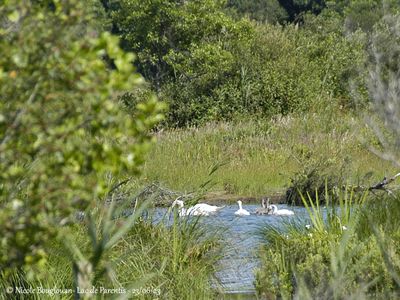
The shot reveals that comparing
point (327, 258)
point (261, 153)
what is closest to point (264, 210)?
point (261, 153)

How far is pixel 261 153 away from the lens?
20109mm

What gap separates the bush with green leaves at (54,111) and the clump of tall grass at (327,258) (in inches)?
106

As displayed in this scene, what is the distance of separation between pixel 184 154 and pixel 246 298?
1181 centimetres

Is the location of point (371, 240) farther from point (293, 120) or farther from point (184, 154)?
point (293, 120)

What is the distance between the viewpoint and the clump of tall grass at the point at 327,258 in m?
6.18

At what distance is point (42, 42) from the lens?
2.96 m

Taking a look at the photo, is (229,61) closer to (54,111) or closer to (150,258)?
(150,258)

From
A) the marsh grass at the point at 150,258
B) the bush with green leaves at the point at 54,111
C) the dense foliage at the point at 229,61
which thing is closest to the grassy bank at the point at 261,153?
the dense foliage at the point at 229,61

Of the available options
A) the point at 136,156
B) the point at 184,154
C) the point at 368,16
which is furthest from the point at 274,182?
the point at 368,16

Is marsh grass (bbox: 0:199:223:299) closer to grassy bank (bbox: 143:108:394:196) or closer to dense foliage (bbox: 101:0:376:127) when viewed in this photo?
grassy bank (bbox: 143:108:394:196)

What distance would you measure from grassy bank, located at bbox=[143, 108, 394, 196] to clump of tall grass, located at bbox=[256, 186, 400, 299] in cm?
727

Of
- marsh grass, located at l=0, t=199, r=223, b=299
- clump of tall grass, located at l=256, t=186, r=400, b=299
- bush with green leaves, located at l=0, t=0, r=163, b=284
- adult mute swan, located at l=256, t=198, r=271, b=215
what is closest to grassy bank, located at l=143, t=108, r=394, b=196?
adult mute swan, located at l=256, t=198, r=271, b=215

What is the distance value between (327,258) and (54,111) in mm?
4784

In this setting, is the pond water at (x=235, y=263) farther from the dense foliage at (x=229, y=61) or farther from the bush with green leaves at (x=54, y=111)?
the dense foliage at (x=229, y=61)
